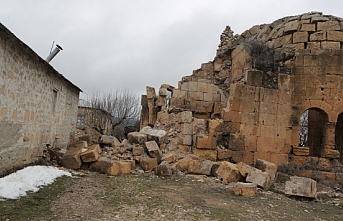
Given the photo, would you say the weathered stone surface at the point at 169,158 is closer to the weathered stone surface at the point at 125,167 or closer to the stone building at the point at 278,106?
the stone building at the point at 278,106

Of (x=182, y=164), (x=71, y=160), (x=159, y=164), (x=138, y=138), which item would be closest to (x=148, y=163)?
(x=159, y=164)

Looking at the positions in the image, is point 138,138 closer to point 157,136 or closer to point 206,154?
→ point 157,136

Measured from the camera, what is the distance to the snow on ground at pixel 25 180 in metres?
4.94

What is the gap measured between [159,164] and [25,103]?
4034mm

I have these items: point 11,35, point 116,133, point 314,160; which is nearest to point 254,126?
point 314,160

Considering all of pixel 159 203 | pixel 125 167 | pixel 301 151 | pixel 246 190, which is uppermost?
pixel 301 151

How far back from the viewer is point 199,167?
874cm

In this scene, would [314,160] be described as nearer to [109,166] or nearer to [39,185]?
[109,166]

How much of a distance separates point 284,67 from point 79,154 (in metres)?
7.62

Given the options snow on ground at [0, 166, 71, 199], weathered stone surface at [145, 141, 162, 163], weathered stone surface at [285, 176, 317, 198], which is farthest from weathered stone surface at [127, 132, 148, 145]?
weathered stone surface at [285, 176, 317, 198]

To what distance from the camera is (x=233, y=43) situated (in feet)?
43.1

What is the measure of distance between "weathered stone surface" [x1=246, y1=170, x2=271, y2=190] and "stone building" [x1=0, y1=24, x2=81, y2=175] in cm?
557

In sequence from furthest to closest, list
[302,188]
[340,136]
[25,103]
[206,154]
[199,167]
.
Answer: [340,136]
[206,154]
[199,167]
[302,188]
[25,103]

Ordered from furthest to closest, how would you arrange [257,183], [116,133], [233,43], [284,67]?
[116,133] < [233,43] < [284,67] < [257,183]
